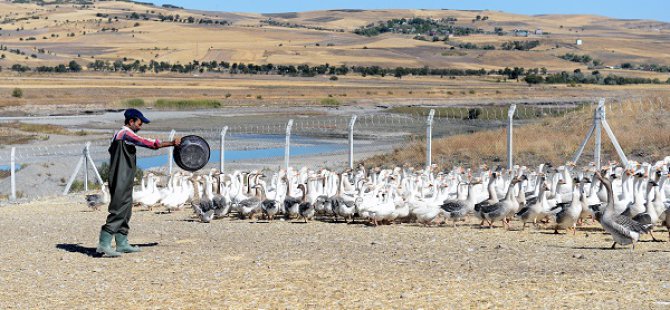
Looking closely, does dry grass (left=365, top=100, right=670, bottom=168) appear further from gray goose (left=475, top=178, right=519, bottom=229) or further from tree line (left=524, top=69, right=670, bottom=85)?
tree line (left=524, top=69, right=670, bottom=85)

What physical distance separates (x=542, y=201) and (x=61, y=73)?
348 feet

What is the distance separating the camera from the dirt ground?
37.1 feet

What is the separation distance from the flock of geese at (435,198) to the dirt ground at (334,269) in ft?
1.21

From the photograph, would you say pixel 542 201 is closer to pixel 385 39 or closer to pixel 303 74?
pixel 303 74

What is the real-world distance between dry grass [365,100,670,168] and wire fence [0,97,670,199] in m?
0.05

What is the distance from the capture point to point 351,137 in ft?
86.0

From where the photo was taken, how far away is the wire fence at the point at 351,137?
30781mm

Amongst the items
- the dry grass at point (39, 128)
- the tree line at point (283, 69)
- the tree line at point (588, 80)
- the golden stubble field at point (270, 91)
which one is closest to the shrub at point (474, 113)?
the golden stubble field at point (270, 91)

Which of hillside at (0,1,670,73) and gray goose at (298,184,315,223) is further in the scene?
hillside at (0,1,670,73)

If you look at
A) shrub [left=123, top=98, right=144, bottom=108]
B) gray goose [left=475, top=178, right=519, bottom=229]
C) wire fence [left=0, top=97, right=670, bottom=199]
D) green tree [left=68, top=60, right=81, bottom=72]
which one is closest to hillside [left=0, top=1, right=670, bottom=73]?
green tree [left=68, top=60, right=81, bottom=72]

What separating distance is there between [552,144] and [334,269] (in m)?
17.9

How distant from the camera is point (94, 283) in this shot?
12.8 m

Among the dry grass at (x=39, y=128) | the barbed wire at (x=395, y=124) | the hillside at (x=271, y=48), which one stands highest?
the hillside at (x=271, y=48)

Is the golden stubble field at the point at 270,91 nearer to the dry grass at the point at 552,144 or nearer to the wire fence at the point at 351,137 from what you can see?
the wire fence at the point at 351,137
